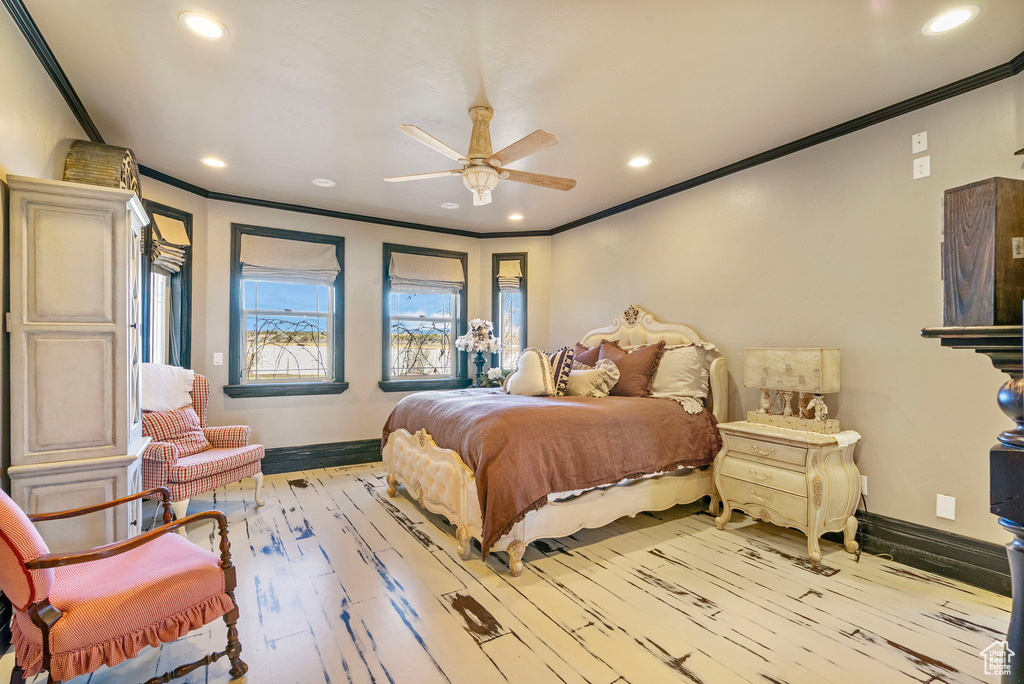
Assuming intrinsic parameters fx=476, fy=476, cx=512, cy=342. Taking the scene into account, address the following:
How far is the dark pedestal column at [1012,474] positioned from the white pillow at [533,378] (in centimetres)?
297

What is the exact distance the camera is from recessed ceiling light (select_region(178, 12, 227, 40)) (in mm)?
2057

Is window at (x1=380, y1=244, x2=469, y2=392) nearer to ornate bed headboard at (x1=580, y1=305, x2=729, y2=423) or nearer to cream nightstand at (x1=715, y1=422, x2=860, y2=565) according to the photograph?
ornate bed headboard at (x1=580, y1=305, x2=729, y2=423)

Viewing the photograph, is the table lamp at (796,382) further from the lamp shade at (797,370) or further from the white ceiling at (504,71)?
the white ceiling at (504,71)

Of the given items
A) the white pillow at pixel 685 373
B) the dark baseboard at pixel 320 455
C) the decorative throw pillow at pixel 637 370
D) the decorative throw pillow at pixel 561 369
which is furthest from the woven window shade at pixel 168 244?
the white pillow at pixel 685 373

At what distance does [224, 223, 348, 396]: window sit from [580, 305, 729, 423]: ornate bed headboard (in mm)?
2728

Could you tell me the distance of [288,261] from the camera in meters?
4.76

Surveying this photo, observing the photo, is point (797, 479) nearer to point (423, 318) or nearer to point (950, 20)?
point (950, 20)

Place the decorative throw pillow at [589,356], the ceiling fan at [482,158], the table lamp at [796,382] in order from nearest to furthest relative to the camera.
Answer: the ceiling fan at [482,158]
the table lamp at [796,382]
the decorative throw pillow at [589,356]

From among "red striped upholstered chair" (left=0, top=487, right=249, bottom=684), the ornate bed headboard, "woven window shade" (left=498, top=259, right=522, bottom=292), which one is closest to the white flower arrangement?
"woven window shade" (left=498, top=259, right=522, bottom=292)

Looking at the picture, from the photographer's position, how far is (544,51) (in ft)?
7.52

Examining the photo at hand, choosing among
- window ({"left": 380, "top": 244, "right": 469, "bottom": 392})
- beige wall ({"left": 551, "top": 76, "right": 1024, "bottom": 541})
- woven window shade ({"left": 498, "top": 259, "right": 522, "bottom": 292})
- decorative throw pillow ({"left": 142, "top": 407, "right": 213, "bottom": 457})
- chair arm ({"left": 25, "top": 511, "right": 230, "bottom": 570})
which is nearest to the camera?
chair arm ({"left": 25, "top": 511, "right": 230, "bottom": 570})

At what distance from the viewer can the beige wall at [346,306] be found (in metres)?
4.41

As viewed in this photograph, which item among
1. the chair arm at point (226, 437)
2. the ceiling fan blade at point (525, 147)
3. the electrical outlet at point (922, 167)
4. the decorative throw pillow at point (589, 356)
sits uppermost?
the ceiling fan blade at point (525, 147)

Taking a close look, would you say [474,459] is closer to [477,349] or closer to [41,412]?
[41,412]
